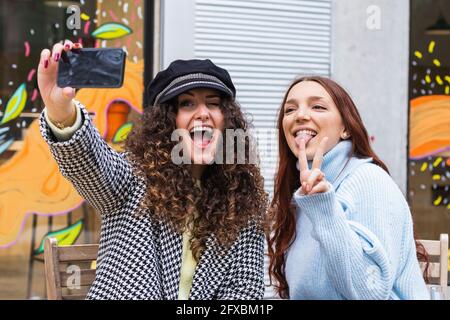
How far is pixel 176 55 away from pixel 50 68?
11.4ft

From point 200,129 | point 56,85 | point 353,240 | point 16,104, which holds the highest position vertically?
point 16,104

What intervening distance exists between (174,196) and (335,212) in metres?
0.70

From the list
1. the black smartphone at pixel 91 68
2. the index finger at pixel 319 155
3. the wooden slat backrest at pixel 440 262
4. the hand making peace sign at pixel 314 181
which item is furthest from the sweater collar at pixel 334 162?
the wooden slat backrest at pixel 440 262

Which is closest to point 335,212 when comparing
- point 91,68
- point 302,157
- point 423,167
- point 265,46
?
point 302,157

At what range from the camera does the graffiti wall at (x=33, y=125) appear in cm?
519

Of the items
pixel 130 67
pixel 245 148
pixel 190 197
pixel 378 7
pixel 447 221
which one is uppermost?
pixel 378 7

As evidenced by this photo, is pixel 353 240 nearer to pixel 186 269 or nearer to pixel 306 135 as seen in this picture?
pixel 306 135

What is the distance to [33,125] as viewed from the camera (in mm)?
5230

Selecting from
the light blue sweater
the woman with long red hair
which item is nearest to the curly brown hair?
the woman with long red hair

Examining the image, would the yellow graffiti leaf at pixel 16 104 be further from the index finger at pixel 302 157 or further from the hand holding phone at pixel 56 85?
the index finger at pixel 302 157

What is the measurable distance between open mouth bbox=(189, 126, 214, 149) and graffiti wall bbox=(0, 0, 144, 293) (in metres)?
2.97

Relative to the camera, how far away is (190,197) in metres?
2.54

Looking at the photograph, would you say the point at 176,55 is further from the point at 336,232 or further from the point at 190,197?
the point at 336,232
